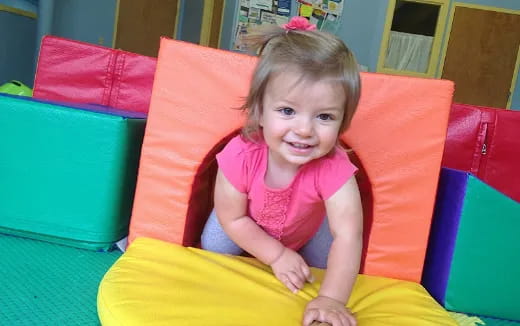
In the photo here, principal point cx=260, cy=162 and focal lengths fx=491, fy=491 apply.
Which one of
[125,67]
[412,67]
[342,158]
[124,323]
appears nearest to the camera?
[124,323]

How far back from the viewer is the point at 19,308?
0.95 m

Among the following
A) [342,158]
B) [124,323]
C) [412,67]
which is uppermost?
[412,67]

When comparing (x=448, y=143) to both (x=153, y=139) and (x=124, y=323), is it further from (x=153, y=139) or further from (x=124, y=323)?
(x=124, y=323)

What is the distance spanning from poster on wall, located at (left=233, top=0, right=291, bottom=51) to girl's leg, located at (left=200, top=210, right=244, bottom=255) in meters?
3.19

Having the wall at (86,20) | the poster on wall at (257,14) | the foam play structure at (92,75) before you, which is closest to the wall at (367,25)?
the poster on wall at (257,14)

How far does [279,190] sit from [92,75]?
1.06 metres

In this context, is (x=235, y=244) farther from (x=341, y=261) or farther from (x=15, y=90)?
(x=15, y=90)

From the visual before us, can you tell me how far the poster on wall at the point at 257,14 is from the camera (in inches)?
165

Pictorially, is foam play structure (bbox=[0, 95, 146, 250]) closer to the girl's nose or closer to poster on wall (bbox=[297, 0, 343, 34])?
the girl's nose

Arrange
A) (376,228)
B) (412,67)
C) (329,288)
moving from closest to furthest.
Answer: (329,288) → (376,228) → (412,67)

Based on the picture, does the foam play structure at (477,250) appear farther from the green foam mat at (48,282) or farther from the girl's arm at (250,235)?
the green foam mat at (48,282)

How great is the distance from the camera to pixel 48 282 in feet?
3.51

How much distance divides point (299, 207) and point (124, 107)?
101 centimetres

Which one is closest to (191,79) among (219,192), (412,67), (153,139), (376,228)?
(153,139)
